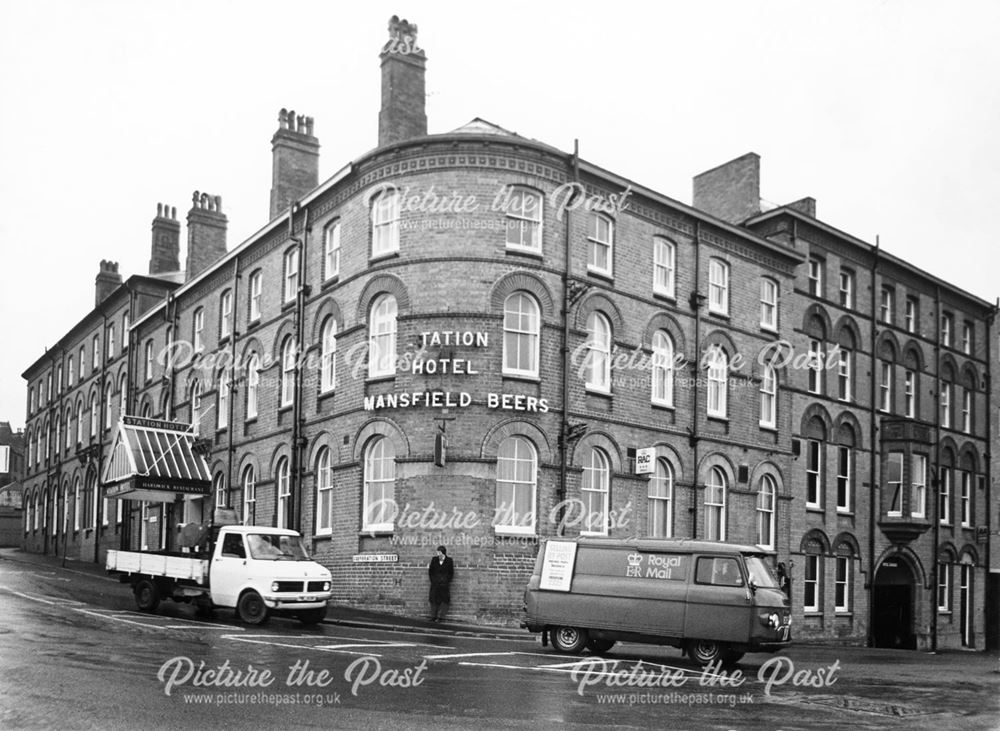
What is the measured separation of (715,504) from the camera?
31109 millimetres

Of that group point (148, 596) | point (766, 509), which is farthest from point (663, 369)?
point (148, 596)

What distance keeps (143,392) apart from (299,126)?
15.1 m

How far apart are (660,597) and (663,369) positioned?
1239 cm

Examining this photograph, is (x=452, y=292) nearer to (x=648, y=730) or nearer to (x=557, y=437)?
(x=557, y=437)

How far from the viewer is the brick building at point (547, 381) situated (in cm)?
2580

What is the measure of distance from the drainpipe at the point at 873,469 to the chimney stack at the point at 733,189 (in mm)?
5620

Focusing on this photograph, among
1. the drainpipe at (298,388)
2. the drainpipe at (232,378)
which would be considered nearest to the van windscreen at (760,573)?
the drainpipe at (298,388)

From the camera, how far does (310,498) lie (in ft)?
95.7

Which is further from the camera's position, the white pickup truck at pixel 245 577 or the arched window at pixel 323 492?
the arched window at pixel 323 492

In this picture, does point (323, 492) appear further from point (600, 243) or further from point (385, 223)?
point (600, 243)

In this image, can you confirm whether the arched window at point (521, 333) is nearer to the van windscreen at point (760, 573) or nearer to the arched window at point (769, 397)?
the van windscreen at point (760, 573)

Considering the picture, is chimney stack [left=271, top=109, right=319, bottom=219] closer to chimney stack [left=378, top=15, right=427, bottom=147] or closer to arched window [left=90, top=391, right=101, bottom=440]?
chimney stack [left=378, top=15, right=427, bottom=147]

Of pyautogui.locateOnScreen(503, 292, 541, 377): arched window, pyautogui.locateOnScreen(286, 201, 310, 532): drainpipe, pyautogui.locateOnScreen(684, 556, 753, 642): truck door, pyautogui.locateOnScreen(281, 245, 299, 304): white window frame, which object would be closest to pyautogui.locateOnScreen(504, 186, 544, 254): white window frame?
pyautogui.locateOnScreen(503, 292, 541, 377): arched window

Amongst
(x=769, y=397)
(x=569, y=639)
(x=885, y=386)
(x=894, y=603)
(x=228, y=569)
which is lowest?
(x=894, y=603)
